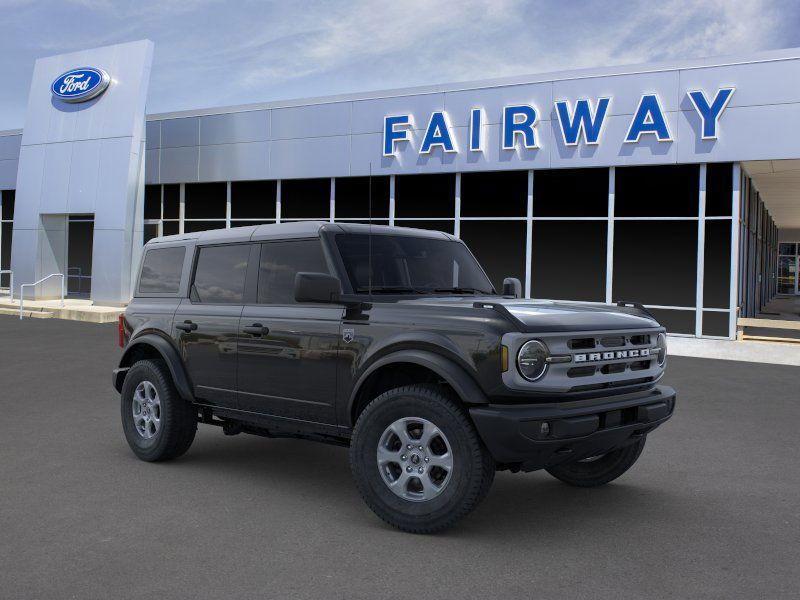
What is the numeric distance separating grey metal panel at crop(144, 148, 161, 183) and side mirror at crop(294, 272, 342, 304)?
2431 centimetres

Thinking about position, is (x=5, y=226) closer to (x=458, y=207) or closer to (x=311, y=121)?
(x=311, y=121)

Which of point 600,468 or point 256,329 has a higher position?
point 256,329

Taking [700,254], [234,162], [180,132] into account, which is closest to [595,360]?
[700,254]

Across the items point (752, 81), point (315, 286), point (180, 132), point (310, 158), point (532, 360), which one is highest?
point (180, 132)

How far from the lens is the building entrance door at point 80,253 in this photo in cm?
3167

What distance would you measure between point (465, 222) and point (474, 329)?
1776cm

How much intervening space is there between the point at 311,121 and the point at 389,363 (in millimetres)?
20159

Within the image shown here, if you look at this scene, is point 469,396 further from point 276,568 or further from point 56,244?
point 56,244

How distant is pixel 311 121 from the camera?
24.2 m

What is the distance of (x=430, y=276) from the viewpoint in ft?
19.9

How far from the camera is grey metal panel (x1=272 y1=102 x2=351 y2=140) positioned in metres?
23.6

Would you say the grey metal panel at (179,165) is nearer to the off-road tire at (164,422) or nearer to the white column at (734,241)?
the white column at (734,241)

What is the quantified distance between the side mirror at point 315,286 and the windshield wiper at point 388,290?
16.4 inches

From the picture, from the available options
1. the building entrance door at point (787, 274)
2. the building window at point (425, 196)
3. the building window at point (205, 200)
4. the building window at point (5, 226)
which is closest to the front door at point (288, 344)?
the building window at point (425, 196)
